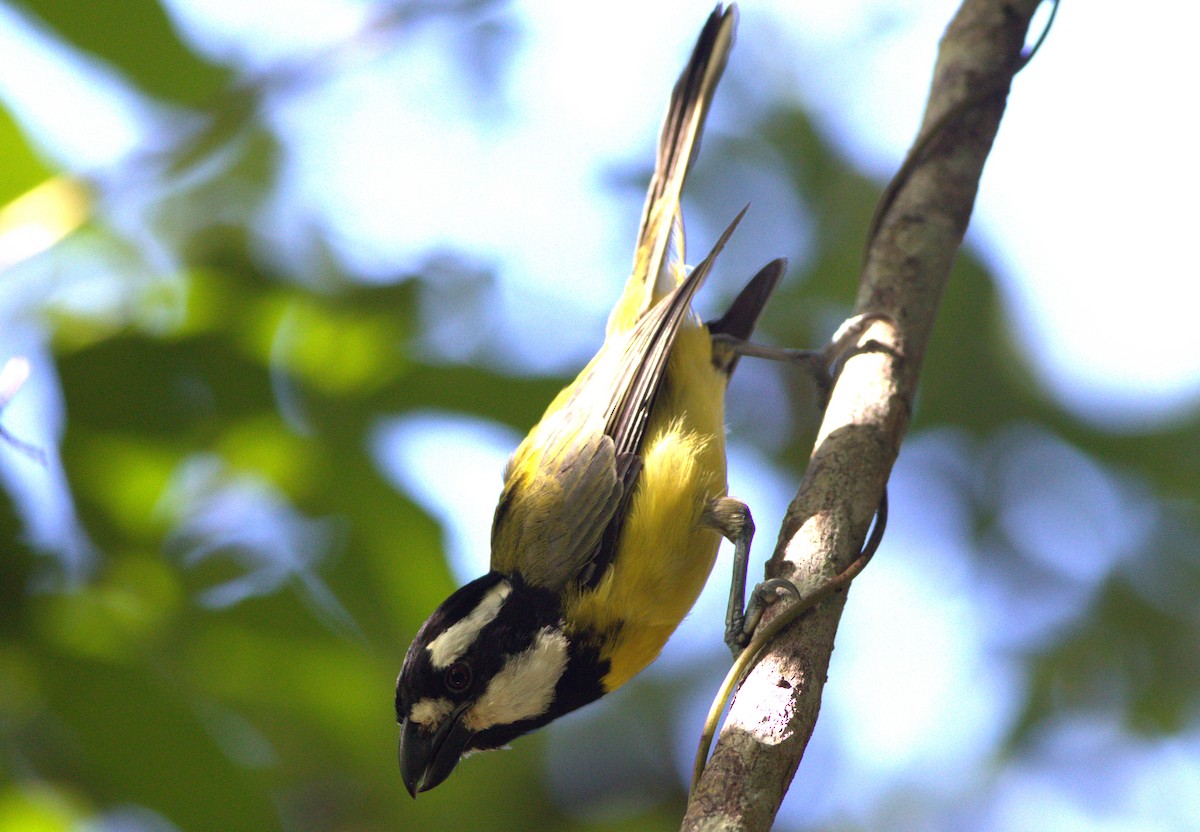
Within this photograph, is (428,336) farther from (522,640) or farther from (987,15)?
(987,15)

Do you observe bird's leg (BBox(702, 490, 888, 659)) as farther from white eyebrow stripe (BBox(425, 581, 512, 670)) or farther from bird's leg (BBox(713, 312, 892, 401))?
white eyebrow stripe (BBox(425, 581, 512, 670))

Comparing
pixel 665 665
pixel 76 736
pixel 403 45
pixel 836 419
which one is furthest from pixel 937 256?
pixel 665 665

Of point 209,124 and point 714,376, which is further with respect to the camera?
point 714,376

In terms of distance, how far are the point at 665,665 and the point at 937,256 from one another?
3.33m

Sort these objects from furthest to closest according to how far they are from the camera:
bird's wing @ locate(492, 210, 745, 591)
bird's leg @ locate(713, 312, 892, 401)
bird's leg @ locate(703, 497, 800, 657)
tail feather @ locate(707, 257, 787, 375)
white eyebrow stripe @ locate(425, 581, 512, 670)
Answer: tail feather @ locate(707, 257, 787, 375)
bird's wing @ locate(492, 210, 745, 591)
white eyebrow stripe @ locate(425, 581, 512, 670)
bird's leg @ locate(713, 312, 892, 401)
bird's leg @ locate(703, 497, 800, 657)

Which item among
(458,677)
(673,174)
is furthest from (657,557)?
(673,174)

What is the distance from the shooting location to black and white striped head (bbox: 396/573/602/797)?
126 inches

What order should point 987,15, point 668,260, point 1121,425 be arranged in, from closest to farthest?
point 987,15 < point 668,260 < point 1121,425

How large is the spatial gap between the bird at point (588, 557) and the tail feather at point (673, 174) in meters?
0.28

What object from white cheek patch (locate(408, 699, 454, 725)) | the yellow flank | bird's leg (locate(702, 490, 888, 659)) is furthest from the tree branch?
white cheek patch (locate(408, 699, 454, 725))

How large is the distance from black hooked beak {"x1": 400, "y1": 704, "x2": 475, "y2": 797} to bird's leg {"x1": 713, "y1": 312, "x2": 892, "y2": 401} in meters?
1.50

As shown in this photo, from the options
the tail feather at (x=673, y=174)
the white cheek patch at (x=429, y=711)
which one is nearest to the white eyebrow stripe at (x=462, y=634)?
the white cheek patch at (x=429, y=711)

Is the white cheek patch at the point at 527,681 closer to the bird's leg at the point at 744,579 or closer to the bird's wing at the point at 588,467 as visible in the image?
the bird's wing at the point at 588,467

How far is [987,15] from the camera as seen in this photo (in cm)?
335
